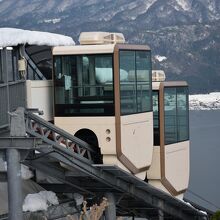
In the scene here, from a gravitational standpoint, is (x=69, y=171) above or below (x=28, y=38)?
below

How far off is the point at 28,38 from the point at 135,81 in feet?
8.92

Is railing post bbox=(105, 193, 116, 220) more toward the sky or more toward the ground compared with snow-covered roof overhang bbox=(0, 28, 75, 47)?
more toward the ground

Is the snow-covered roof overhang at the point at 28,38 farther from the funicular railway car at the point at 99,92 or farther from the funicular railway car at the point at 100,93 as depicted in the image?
the funicular railway car at the point at 100,93

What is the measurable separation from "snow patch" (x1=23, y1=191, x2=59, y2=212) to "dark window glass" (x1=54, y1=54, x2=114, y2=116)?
97.3 inches

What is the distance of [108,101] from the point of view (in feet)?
54.7

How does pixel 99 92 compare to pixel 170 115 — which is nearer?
pixel 99 92

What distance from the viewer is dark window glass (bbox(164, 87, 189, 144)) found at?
20.7 meters

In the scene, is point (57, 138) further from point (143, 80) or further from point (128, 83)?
point (143, 80)

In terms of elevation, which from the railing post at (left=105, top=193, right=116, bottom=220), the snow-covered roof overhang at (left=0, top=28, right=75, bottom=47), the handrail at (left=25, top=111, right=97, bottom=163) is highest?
the snow-covered roof overhang at (left=0, top=28, right=75, bottom=47)

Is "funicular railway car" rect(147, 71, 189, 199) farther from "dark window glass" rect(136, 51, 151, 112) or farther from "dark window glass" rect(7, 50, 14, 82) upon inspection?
"dark window glass" rect(7, 50, 14, 82)

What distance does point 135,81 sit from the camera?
1759cm

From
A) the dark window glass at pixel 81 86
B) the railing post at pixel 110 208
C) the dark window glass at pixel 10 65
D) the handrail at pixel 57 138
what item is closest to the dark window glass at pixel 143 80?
the dark window glass at pixel 81 86

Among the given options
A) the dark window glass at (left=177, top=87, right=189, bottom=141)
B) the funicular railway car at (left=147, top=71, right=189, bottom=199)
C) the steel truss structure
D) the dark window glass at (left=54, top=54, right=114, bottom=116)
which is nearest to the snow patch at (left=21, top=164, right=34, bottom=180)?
the steel truss structure

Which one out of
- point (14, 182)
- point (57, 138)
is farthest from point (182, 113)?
point (14, 182)
